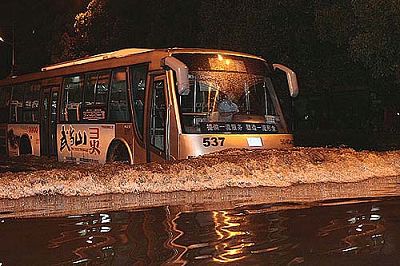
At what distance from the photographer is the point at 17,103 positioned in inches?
850

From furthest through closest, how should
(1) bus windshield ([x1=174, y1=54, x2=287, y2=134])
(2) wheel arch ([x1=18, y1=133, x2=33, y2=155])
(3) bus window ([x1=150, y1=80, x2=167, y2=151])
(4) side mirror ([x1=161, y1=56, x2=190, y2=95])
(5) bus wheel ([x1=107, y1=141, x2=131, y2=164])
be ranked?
(2) wheel arch ([x1=18, y1=133, x2=33, y2=155]), (5) bus wheel ([x1=107, y1=141, x2=131, y2=164]), (3) bus window ([x1=150, y1=80, x2=167, y2=151]), (1) bus windshield ([x1=174, y1=54, x2=287, y2=134]), (4) side mirror ([x1=161, y1=56, x2=190, y2=95])

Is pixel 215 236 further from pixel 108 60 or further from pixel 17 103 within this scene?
pixel 17 103

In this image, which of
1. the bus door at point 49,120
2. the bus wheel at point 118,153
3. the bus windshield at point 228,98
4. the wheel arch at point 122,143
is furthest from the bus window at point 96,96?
the bus windshield at point 228,98

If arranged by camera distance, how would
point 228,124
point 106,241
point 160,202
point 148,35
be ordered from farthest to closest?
1. point 148,35
2. point 228,124
3. point 160,202
4. point 106,241

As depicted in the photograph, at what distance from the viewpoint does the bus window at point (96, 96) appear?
612 inches

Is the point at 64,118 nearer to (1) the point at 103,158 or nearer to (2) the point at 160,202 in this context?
(1) the point at 103,158

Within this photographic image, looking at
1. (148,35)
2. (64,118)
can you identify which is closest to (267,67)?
(64,118)

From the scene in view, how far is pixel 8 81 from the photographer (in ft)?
74.7

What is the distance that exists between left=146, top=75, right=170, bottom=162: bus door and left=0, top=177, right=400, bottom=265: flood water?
5.52 meters

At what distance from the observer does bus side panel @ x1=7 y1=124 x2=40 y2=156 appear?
19531 millimetres

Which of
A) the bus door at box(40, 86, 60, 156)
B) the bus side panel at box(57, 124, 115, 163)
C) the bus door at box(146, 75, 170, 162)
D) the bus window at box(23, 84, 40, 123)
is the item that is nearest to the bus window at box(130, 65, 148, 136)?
the bus door at box(146, 75, 170, 162)

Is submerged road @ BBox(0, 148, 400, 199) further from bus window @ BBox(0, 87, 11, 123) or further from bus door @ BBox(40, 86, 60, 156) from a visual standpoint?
bus window @ BBox(0, 87, 11, 123)

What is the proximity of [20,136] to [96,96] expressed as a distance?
580 cm

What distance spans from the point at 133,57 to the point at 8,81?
9616 mm
